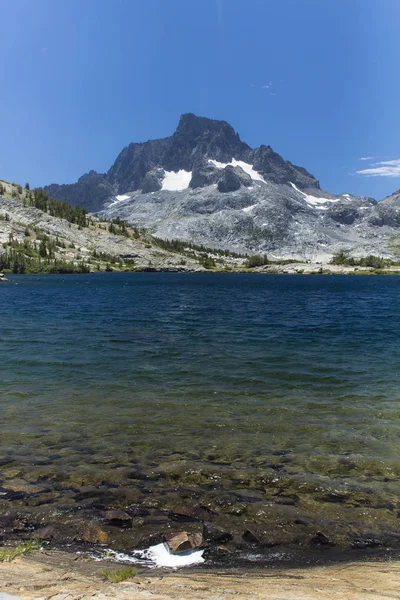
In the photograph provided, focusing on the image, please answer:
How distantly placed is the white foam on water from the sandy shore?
0.45 m

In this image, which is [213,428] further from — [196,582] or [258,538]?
[196,582]

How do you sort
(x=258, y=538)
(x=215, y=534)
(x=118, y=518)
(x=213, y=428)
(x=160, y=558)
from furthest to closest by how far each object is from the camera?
(x=213, y=428), (x=118, y=518), (x=215, y=534), (x=258, y=538), (x=160, y=558)

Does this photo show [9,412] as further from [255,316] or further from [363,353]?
[255,316]

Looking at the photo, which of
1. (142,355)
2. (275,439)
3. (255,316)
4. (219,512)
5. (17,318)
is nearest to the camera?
(219,512)

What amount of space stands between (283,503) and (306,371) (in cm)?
1738

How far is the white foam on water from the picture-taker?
29.3 feet

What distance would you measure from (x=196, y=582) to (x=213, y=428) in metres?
10.4

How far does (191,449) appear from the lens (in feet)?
51.9

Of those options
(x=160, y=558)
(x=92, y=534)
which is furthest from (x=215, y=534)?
(x=92, y=534)

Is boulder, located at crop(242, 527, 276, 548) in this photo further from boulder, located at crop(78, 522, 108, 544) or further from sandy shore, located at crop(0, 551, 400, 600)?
boulder, located at crop(78, 522, 108, 544)

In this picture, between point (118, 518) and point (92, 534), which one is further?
point (118, 518)

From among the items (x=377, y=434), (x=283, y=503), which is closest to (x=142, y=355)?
(x=377, y=434)

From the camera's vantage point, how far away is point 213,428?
18078mm

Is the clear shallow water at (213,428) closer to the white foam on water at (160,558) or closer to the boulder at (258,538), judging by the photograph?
the boulder at (258,538)
